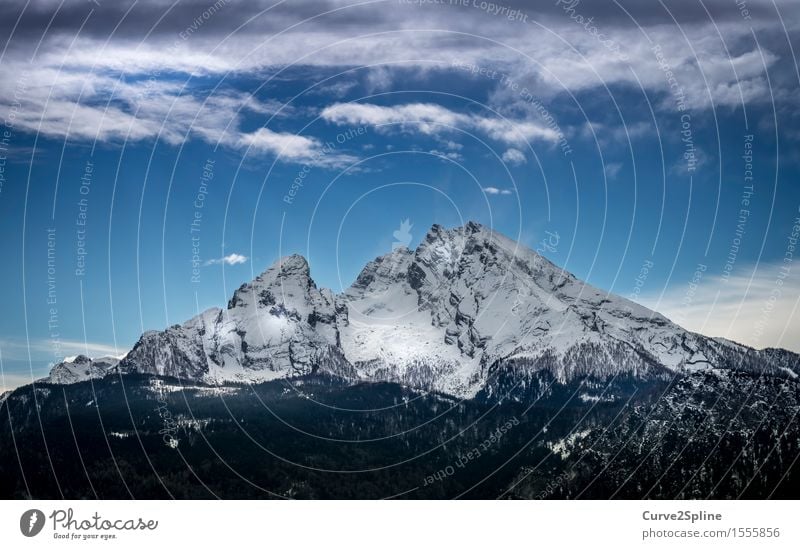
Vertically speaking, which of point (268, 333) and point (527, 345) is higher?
point (268, 333)

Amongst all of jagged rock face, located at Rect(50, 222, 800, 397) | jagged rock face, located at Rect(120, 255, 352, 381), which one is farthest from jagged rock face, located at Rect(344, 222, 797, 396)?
jagged rock face, located at Rect(120, 255, 352, 381)
